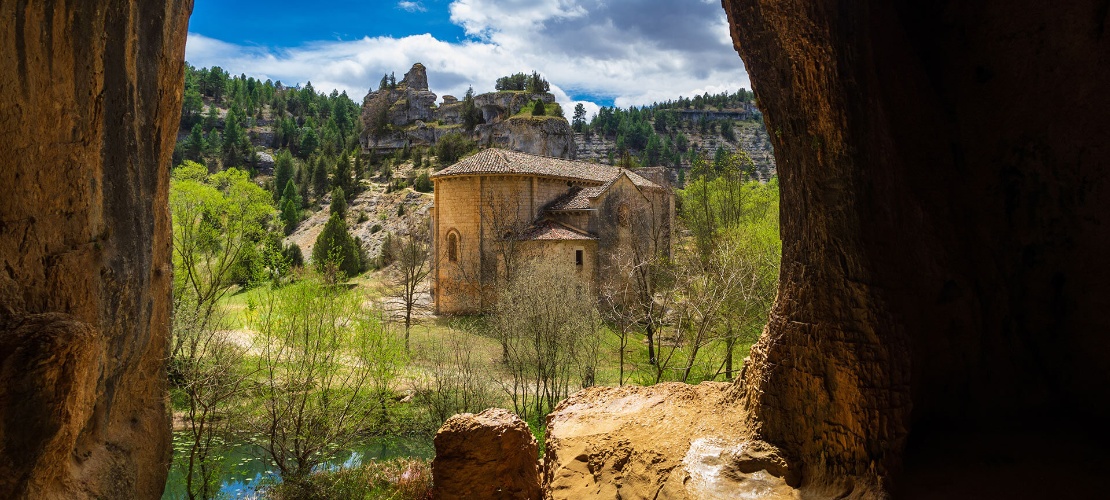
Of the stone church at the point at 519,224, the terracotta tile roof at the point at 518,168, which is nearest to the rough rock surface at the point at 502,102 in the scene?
the terracotta tile roof at the point at 518,168

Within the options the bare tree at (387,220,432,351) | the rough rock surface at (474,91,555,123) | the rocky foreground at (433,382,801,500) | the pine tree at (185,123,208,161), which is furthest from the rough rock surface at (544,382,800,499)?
the pine tree at (185,123,208,161)

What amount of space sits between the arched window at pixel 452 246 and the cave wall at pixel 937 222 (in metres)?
25.2

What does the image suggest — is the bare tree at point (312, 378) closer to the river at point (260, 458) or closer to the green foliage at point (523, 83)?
the river at point (260, 458)

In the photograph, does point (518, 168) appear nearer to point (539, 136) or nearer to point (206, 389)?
point (206, 389)

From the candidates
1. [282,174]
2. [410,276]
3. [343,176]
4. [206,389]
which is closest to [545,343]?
[206,389]

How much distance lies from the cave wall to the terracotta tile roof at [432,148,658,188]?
2401cm

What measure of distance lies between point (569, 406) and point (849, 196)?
4.51m

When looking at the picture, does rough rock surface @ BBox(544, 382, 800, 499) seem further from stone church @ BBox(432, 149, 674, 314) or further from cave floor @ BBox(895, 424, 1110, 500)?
stone church @ BBox(432, 149, 674, 314)

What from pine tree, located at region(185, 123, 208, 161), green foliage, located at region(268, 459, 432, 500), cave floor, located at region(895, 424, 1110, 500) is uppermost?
pine tree, located at region(185, 123, 208, 161)

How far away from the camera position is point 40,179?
5277 mm

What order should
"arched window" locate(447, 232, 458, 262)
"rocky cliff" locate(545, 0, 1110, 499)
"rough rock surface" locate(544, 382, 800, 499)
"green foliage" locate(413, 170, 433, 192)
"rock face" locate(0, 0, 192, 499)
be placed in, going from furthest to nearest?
1. "green foliage" locate(413, 170, 433, 192)
2. "arched window" locate(447, 232, 458, 262)
3. "rough rock surface" locate(544, 382, 800, 499)
4. "rock face" locate(0, 0, 192, 499)
5. "rocky cliff" locate(545, 0, 1110, 499)

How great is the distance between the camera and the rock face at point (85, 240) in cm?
489

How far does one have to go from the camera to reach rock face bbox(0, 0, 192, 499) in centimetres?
489

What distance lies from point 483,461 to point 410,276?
67.4 feet
